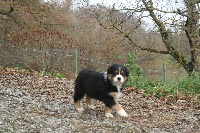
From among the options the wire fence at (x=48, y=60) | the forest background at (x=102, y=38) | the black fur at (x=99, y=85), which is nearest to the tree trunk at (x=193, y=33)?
the forest background at (x=102, y=38)

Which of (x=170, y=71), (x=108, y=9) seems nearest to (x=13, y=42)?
(x=108, y=9)

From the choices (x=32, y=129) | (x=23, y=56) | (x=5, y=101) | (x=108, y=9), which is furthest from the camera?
(x=23, y=56)

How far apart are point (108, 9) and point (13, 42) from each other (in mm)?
8095

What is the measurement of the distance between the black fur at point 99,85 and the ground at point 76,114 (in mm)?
343

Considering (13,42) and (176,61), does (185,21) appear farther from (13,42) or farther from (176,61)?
(13,42)

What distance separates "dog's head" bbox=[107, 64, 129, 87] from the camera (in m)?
6.58

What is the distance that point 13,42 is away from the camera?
64.7 ft

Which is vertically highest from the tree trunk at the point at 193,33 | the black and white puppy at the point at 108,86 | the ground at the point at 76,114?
the tree trunk at the point at 193,33

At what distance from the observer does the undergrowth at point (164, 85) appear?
34.6 feet

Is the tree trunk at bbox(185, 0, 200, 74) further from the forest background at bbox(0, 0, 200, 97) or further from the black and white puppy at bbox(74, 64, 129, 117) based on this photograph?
the black and white puppy at bbox(74, 64, 129, 117)

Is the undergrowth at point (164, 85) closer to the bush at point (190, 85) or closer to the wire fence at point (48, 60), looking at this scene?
the bush at point (190, 85)

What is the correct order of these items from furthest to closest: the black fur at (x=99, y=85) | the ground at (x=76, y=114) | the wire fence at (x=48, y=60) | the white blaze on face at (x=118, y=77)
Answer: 1. the wire fence at (x=48, y=60)
2. the black fur at (x=99, y=85)
3. the white blaze on face at (x=118, y=77)
4. the ground at (x=76, y=114)

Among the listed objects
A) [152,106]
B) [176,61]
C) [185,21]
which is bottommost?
[152,106]

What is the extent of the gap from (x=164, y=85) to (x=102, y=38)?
29.1 feet
